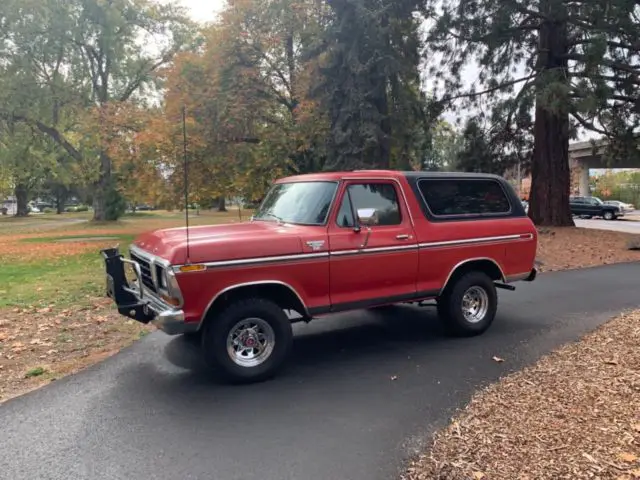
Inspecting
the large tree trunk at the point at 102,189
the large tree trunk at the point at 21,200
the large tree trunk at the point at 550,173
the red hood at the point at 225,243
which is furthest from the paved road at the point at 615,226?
the large tree trunk at the point at 21,200

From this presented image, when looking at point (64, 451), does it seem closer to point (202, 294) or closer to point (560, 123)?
point (202, 294)

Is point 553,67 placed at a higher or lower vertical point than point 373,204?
higher

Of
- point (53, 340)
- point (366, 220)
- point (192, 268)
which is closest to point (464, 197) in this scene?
point (366, 220)

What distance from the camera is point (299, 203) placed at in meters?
5.74

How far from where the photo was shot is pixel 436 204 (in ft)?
20.1

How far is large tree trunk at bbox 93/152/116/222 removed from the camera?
3550 centimetres

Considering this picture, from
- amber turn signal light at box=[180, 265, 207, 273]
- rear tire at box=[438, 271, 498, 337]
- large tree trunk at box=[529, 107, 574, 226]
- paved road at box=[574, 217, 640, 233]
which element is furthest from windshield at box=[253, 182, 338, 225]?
paved road at box=[574, 217, 640, 233]

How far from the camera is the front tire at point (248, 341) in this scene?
15.4 feet

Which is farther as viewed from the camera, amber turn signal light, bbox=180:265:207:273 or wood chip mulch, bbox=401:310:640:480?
amber turn signal light, bbox=180:265:207:273

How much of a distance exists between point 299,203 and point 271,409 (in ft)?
7.78

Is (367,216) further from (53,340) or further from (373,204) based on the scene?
(53,340)

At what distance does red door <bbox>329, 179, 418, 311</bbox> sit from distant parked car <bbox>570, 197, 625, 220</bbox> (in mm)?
37577

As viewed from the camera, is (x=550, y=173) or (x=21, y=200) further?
(x=21, y=200)

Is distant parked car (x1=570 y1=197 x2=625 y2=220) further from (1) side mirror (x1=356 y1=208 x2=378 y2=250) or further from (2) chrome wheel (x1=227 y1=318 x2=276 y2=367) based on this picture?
(2) chrome wheel (x1=227 y1=318 x2=276 y2=367)
